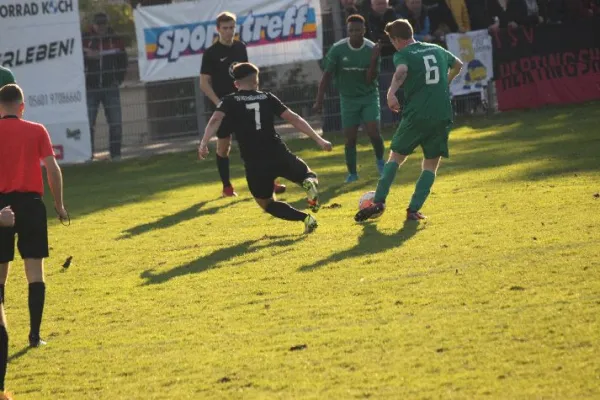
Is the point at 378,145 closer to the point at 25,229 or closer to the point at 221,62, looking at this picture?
the point at 221,62

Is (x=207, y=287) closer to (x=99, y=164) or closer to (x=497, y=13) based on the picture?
(x=99, y=164)

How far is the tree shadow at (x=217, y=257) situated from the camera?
38.4ft

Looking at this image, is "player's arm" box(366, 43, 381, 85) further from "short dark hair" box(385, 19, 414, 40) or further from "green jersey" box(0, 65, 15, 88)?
"green jersey" box(0, 65, 15, 88)

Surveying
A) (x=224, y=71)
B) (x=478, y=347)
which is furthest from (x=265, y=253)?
Result: (x=224, y=71)

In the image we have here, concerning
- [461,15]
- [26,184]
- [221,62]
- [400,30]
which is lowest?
[26,184]

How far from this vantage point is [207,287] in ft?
35.8

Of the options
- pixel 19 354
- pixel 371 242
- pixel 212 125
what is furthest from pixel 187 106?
pixel 19 354

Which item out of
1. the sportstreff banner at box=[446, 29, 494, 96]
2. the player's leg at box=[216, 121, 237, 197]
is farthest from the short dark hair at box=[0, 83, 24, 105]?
the sportstreff banner at box=[446, 29, 494, 96]

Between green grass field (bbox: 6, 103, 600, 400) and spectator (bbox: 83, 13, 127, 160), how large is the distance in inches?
285

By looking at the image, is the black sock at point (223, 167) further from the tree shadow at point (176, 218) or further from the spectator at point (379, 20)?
the spectator at point (379, 20)

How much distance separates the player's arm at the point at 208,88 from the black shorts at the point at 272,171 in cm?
401

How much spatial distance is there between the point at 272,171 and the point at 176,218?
2773 millimetres

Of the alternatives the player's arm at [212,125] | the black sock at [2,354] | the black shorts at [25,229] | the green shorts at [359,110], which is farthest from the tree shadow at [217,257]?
the green shorts at [359,110]

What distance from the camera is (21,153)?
9.23m
